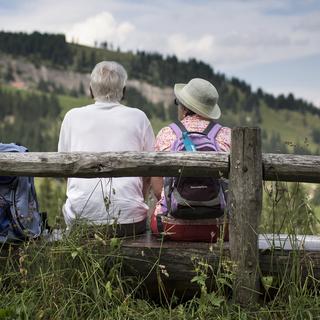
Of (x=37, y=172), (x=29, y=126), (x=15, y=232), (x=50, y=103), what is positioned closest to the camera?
(x=37, y=172)

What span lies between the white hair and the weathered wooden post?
1.27 metres

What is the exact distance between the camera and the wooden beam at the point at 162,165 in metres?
4.15

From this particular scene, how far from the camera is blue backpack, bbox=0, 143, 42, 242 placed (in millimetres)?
4578

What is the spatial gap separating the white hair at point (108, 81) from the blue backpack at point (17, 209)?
0.80m

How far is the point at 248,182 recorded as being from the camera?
4113 millimetres

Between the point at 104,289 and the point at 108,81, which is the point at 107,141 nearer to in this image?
the point at 108,81

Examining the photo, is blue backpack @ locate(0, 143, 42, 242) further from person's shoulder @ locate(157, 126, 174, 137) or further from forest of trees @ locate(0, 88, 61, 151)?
forest of trees @ locate(0, 88, 61, 151)

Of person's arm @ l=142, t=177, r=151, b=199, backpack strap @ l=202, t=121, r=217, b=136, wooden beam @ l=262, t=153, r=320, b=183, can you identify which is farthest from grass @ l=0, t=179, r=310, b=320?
person's arm @ l=142, t=177, r=151, b=199

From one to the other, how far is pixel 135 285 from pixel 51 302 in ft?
2.28

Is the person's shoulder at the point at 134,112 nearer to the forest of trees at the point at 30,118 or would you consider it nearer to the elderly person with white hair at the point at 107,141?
the elderly person with white hair at the point at 107,141

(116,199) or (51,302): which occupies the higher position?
(116,199)

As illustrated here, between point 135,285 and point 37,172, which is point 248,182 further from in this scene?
point 37,172

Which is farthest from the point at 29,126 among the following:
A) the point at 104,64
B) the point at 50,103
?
the point at 104,64

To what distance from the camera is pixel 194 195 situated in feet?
14.5
